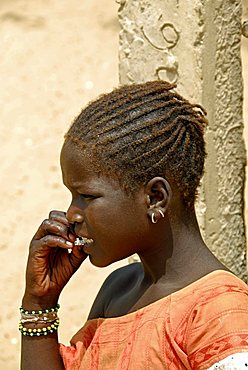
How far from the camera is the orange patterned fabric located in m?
2.13

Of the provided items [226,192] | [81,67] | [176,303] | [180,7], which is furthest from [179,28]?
[81,67]

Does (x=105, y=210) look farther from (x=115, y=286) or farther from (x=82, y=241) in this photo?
(x=115, y=286)

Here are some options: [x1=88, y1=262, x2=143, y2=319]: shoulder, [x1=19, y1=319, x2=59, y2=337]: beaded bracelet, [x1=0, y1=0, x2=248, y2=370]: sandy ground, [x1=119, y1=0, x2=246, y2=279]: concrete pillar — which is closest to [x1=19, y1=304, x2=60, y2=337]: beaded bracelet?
[x1=19, y1=319, x2=59, y2=337]: beaded bracelet

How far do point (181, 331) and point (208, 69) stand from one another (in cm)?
163

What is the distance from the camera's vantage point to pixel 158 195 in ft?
7.65

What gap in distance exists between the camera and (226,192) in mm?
3898

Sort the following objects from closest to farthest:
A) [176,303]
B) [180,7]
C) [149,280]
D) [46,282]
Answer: [176,303], [149,280], [46,282], [180,7]

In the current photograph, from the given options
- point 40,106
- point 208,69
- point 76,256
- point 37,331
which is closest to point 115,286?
point 76,256

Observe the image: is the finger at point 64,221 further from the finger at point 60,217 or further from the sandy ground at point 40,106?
the sandy ground at point 40,106

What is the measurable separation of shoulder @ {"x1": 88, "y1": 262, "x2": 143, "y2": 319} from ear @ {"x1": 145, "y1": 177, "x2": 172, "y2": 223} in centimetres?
34

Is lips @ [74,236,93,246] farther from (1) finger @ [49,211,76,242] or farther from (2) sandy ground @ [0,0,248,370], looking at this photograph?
(2) sandy ground @ [0,0,248,370]

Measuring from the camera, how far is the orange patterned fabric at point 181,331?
7.00ft

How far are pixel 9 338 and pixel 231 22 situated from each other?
3.02 meters

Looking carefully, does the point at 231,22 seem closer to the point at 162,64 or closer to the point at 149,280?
the point at 162,64
